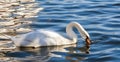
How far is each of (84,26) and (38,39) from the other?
2591 mm

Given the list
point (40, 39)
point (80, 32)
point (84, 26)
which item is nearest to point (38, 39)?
point (40, 39)

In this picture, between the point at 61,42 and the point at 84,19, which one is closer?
the point at 61,42

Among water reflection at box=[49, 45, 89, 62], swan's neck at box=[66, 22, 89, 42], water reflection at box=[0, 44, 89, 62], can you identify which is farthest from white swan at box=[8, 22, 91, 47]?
water reflection at box=[49, 45, 89, 62]

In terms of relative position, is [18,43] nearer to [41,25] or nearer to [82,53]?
[82,53]

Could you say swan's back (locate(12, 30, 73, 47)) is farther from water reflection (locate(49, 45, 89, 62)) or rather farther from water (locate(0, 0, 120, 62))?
water reflection (locate(49, 45, 89, 62))

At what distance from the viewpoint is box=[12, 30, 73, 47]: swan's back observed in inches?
447

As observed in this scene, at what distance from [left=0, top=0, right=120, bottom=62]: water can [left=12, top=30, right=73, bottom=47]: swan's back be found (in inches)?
6.0

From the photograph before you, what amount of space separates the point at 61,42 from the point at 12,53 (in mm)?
1427

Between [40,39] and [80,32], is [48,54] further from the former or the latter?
[80,32]

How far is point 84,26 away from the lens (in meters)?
13.7

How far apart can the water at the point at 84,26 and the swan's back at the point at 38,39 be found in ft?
0.50

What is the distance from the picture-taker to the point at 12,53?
1088cm

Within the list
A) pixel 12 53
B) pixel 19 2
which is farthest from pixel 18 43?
pixel 19 2

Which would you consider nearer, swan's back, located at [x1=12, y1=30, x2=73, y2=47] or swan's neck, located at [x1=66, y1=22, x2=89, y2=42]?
swan's back, located at [x1=12, y1=30, x2=73, y2=47]
